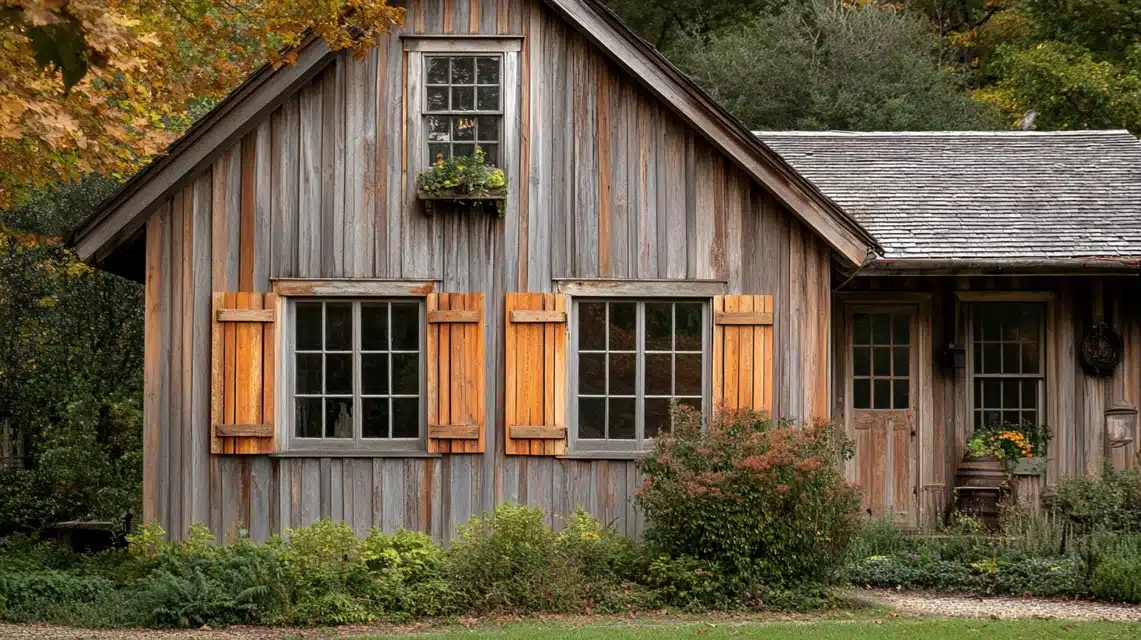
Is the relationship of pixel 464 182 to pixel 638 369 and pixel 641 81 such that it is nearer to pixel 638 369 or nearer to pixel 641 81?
pixel 641 81

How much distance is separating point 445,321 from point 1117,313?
734 cm

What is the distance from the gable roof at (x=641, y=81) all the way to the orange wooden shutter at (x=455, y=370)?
2329mm

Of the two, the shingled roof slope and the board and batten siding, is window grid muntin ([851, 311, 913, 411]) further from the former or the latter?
the board and batten siding

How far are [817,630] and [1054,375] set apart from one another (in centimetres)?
599

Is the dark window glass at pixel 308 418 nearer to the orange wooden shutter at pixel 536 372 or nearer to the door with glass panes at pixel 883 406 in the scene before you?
the orange wooden shutter at pixel 536 372

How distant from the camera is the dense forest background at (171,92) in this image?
9.94m

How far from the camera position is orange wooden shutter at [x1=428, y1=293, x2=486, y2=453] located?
1202 cm

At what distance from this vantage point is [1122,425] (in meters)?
14.1

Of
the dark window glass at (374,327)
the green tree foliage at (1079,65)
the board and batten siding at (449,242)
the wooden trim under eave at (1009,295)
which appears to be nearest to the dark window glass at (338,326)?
the dark window glass at (374,327)

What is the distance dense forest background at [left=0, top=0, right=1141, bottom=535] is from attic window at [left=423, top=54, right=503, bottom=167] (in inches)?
36.8

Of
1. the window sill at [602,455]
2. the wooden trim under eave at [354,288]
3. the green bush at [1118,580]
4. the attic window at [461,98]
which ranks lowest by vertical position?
the green bush at [1118,580]

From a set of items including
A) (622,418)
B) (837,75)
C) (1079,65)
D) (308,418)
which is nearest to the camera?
(308,418)

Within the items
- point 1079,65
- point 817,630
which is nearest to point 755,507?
point 817,630

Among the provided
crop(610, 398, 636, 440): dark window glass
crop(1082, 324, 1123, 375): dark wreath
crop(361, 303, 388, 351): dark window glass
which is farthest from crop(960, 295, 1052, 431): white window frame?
crop(361, 303, 388, 351): dark window glass
